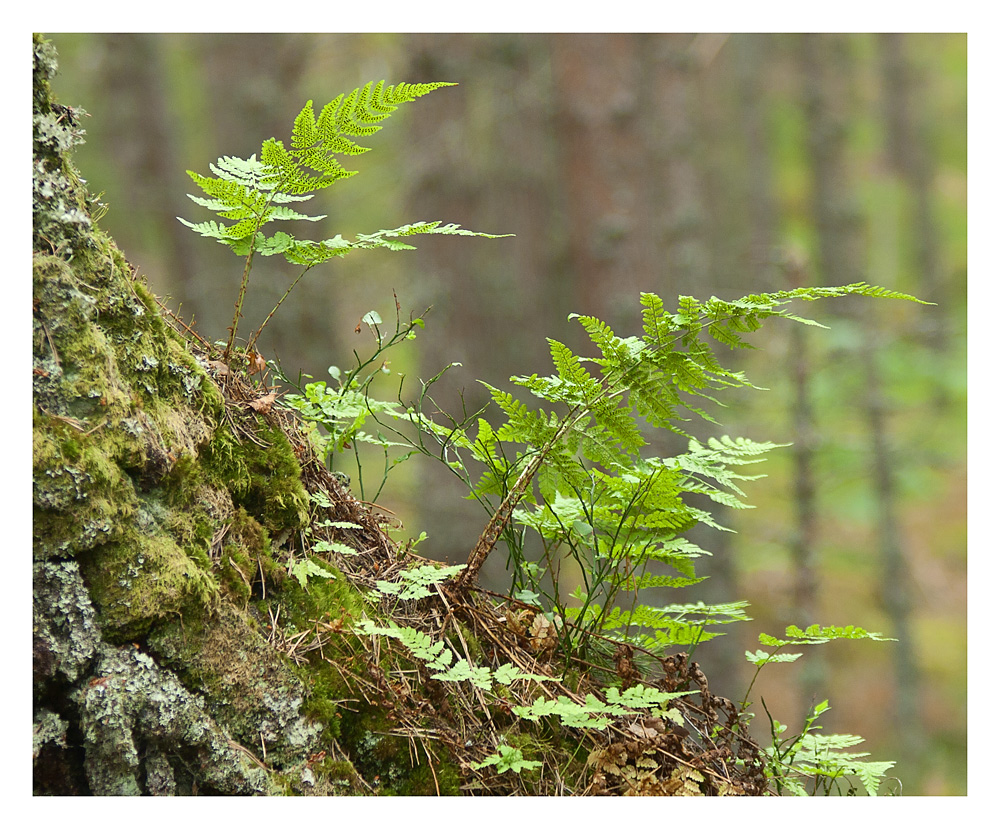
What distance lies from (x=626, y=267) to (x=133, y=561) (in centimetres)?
393

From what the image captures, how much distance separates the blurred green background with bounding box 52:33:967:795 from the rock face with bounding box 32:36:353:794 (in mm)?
230

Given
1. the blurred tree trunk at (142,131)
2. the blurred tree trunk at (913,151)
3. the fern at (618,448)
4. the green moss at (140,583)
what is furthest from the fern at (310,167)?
the blurred tree trunk at (913,151)

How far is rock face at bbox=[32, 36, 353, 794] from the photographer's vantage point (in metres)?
1.36

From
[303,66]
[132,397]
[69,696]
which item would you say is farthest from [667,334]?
[303,66]

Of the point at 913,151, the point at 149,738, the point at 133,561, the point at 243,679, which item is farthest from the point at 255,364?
the point at 913,151

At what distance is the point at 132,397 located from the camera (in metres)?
1.55

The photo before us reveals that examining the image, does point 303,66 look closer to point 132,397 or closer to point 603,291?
point 603,291

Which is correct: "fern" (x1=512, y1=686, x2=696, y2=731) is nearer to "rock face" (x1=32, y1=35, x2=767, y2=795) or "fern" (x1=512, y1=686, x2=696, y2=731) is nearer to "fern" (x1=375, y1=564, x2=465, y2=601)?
"rock face" (x1=32, y1=35, x2=767, y2=795)

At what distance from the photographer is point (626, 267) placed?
192 inches

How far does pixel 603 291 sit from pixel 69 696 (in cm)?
401

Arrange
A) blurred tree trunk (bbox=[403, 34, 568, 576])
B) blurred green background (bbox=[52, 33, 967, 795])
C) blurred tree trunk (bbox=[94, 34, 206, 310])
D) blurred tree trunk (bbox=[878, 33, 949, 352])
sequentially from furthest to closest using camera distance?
blurred tree trunk (bbox=[878, 33, 949, 352]) → blurred tree trunk (bbox=[94, 34, 206, 310]) → blurred tree trunk (bbox=[403, 34, 568, 576]) → blurred green background (bbox=[52, 33, 967, 795])

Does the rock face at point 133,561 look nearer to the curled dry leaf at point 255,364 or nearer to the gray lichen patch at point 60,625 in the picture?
the gray lichen patch at point 60,625

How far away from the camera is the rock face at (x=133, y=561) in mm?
1360

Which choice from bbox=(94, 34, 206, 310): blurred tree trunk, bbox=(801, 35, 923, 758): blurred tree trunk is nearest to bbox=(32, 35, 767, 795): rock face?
bbox=(94, 34, 206, 310): blurred tree trunk
